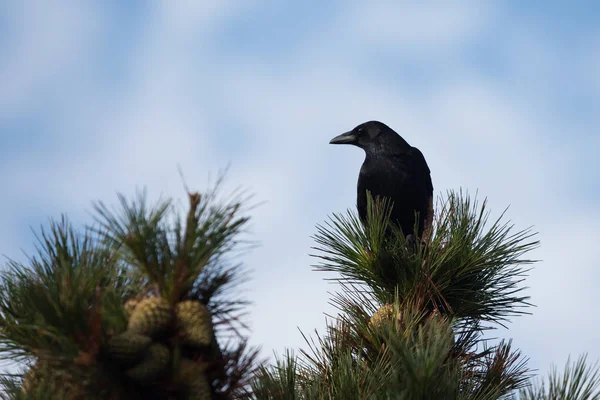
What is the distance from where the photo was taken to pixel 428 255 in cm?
342

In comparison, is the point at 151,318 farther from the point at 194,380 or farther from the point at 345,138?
the point at 345,138

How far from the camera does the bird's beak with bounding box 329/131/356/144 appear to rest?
693cm

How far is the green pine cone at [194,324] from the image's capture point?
71.6 inches

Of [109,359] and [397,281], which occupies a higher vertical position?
[397,281]

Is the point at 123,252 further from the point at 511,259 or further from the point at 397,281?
the point at 511,259

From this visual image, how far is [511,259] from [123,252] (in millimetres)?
2089

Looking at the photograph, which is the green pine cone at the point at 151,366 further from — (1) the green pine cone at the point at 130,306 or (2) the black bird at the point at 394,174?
(2) the black bird at the point at 394,174

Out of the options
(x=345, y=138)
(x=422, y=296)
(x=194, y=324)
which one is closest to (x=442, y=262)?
(x=422, y=296)

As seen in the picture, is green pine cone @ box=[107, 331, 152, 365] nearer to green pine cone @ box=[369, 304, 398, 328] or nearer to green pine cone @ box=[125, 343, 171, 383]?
green pine cone @ box=[125, 343, 171, 383]

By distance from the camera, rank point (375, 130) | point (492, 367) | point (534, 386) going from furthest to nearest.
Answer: point (375, 130) < point (492, 367) < point (534, 386)

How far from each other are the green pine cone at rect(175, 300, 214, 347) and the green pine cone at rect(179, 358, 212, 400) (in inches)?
2.0

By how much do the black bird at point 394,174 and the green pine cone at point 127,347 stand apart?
12.7 ft

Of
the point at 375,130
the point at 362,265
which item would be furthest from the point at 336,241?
the point at 375,130

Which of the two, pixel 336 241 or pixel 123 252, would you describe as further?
pixel 336 241
